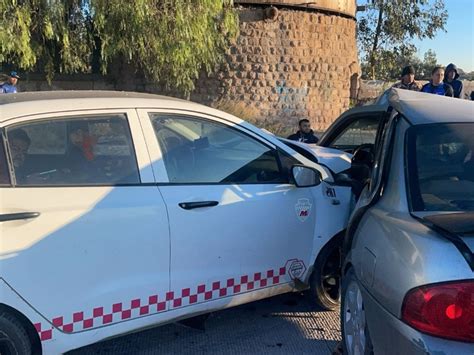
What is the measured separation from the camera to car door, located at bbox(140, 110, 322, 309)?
3398 mm

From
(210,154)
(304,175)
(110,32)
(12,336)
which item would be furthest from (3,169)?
(110,32)

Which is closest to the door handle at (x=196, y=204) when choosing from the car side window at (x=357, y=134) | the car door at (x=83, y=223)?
the car door at (x=83, y=223)

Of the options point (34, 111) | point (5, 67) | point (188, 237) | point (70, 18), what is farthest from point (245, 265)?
point (5, 67)

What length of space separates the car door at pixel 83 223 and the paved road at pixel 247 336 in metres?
0.69

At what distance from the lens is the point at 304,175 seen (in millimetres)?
3869

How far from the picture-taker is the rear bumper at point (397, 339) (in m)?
2.07

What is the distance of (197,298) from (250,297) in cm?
46

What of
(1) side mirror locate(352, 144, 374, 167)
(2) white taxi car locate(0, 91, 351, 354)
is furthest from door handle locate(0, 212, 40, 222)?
(1) side mirror locate(352, 144, 374, 167)

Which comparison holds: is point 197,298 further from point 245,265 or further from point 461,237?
point 461,237

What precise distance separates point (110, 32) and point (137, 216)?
1139 centimetres

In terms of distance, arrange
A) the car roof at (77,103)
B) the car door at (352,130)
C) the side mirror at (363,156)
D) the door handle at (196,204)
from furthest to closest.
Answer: the car door at (352,130)
the side mirror at (363,156)
the door handle at (196,204)
the car roof at (77,103)

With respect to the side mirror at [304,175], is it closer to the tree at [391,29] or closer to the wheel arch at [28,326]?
the wheel arch at [28,326]

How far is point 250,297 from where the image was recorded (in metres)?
Result: 3.80

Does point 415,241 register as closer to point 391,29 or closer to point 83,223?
point 83,223
